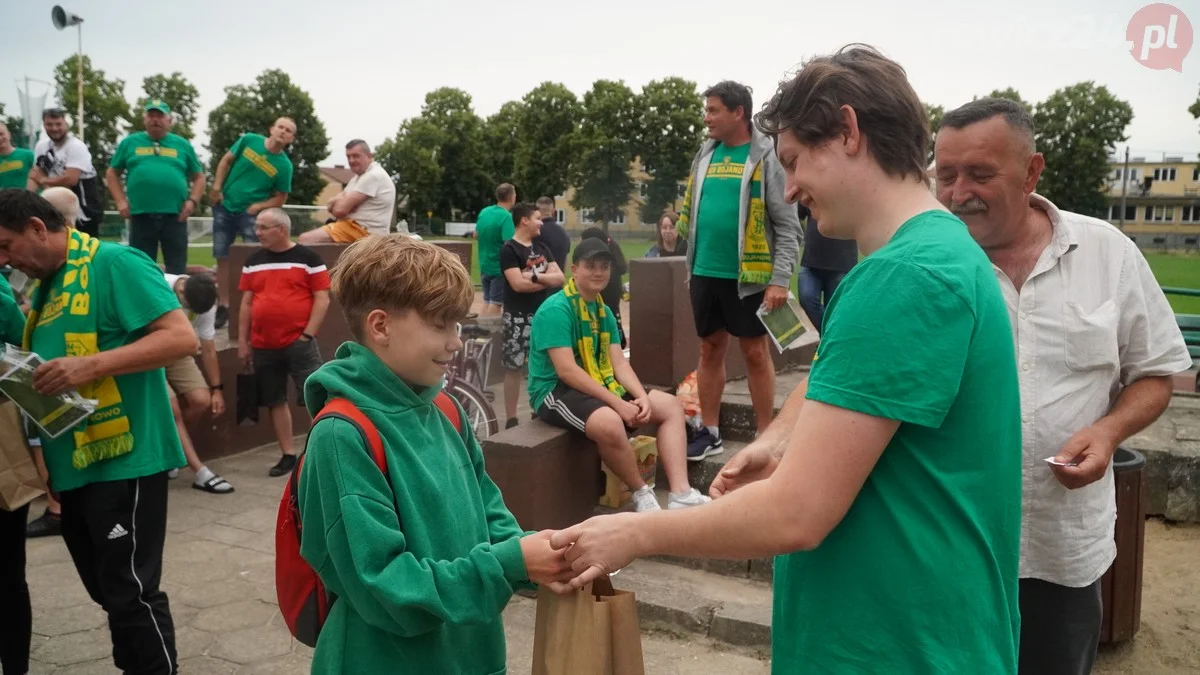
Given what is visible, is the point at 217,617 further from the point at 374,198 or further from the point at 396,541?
the point at 374,198

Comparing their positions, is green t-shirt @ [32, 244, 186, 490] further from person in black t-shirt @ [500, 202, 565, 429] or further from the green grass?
person in black t-shirt @ [500, 202, 565, 429]

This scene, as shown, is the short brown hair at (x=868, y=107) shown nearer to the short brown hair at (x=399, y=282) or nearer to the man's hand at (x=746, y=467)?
the man's hand at (x=746, y=467)

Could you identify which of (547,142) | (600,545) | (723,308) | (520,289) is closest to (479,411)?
(520,289)

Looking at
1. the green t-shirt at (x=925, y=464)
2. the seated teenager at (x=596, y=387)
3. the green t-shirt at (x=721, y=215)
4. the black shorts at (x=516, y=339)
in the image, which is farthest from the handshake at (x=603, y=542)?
the black shorts at (x=516, y=339)

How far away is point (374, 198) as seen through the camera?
854 centimetres

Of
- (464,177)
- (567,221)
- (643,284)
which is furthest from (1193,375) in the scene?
(567,221)

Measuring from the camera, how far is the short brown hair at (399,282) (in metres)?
2.03

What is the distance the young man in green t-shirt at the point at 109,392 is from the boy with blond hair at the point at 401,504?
4.92 ft

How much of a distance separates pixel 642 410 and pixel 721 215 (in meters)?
1.26

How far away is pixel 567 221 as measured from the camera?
280 feet

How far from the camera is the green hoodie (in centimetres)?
183

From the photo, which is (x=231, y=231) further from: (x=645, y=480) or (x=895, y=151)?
(x=895, y=151)

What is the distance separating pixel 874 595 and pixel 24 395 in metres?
2.94

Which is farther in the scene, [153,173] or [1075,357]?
[153,173]
